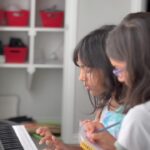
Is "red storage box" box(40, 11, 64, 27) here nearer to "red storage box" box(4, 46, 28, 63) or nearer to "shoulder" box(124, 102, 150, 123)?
"red storage box" box(4, 46, 28, 63)

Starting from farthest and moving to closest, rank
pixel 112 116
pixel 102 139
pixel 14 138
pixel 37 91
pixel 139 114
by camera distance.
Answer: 1. pixel 37 91
2. pixel 112 116
3. pixel 14 138
4. pixel 102 139
5. pixel 139 114

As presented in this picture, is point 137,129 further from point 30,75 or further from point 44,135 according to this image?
point 30,75

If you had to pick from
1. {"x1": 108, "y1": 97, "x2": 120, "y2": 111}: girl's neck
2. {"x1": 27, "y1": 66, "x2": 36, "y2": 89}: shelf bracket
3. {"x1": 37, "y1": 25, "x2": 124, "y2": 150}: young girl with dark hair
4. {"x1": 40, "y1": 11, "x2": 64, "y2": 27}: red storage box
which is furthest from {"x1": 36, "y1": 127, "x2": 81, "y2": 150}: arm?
{"x1": 40, "y1": 11, "x2": 64, "y2": 27}: red storage box

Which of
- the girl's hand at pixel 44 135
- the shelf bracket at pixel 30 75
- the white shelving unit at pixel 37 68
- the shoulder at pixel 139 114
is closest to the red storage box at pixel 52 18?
the white shelving unit at pixel 37 68

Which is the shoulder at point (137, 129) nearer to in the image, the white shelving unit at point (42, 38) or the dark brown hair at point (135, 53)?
the dark brown hair at point (135, 53)

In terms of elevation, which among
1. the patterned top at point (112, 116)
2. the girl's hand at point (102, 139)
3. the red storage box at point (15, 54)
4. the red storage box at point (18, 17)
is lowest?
the red storage box at point (15, 54)

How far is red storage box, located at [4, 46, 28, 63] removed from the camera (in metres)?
3.28

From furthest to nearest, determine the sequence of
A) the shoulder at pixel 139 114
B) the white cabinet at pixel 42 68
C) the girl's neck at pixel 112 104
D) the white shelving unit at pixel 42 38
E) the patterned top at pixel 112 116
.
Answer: the white shelving unit at pixel 42 38 < the white cabinet at pixel 42 68 < the girl's neck at pixel 112 104 < the patterned top at pixel 112 116 < the shoulder at pixel 139 114

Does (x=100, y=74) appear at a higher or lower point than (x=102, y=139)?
higher

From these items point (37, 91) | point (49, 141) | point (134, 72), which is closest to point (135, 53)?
point (134, 72)

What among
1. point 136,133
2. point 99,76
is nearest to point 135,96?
point 136,133

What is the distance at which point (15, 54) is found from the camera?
329 cm

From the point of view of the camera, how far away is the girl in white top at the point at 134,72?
867 millimetres

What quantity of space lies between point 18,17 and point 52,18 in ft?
0.90
